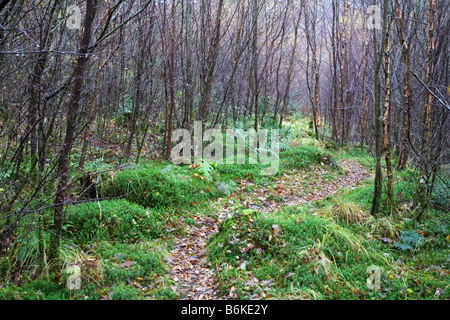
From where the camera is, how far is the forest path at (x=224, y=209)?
4.08 m

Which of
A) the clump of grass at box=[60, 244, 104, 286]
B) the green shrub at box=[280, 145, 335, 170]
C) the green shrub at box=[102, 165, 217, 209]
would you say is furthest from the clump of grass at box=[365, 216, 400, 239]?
the green shrub at box=[280, 145, 335, 170]

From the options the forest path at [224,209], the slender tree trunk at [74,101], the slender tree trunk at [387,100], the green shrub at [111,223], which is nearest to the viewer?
the slender tree trunk at [74,101]

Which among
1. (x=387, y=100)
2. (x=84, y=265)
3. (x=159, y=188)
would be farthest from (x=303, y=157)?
(x=84, y=265)

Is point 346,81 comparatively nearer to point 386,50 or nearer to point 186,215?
point 386,50

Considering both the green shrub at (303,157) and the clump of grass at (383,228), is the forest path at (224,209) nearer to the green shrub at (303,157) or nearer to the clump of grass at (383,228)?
the green shrub at (303,157)

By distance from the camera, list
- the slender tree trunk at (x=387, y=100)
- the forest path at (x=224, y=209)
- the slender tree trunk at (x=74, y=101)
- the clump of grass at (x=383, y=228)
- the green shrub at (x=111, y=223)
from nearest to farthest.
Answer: the slender tree trunk at (x=74, y=101) → the forest path at (x=224, y=209) → the green shrub at (x=111, y=223) → the clump of grass at (x=383, y=228) → the slender tree trunk at (x=387, y=100)

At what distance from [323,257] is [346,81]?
13104 millimetres

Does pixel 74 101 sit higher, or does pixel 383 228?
pixel 74 101

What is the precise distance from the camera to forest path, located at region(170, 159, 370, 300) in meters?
4.08

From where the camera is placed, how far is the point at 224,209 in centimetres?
661

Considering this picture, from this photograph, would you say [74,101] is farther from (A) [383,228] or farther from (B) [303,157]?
(B) [303,157]

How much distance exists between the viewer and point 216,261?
4.43 m

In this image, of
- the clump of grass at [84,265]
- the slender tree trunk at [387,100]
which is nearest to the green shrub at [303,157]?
the slender tree trunk at [387,100]
